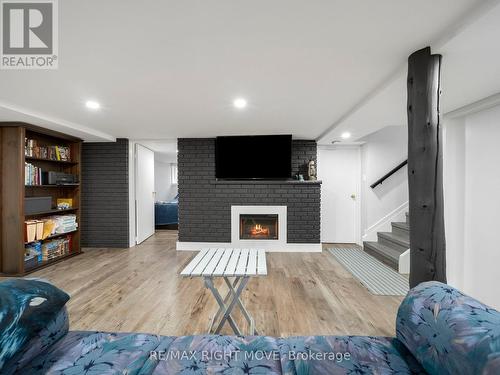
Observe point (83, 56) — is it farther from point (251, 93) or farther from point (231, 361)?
point (231, 361)

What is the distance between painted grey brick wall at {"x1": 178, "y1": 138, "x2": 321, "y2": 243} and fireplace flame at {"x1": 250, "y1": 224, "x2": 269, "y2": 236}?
1.46ft

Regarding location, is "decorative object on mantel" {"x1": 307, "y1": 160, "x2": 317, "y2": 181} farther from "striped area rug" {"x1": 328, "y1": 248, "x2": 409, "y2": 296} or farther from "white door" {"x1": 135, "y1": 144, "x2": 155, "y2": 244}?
"white door" {"x1": 135, "y1": 144, "x2": 155, "y2": 244}

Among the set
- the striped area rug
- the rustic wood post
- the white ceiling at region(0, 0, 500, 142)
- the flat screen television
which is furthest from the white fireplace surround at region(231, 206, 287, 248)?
the rustic wood post

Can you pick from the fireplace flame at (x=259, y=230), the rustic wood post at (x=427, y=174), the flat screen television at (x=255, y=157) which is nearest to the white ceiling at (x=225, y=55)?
the rustic wood post at (x=427, y=174)

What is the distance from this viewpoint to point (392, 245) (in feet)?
12.3

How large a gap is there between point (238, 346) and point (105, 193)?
4.49 m

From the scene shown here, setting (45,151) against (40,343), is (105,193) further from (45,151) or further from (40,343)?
(40,343)

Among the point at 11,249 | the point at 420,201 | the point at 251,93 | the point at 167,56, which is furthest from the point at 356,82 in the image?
the point at 11,249

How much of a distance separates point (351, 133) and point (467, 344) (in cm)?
341

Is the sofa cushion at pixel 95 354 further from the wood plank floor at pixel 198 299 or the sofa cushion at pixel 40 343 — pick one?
the wood plank floor at pixel 198 299

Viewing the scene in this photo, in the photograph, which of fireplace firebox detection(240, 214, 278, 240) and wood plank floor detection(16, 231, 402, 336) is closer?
wood plank floor detection(16, 231, 402, 336)

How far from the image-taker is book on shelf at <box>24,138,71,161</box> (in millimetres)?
3297

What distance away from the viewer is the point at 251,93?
2258mm

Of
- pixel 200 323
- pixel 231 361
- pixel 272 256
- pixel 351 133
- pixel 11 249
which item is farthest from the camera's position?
pixel 272 256
